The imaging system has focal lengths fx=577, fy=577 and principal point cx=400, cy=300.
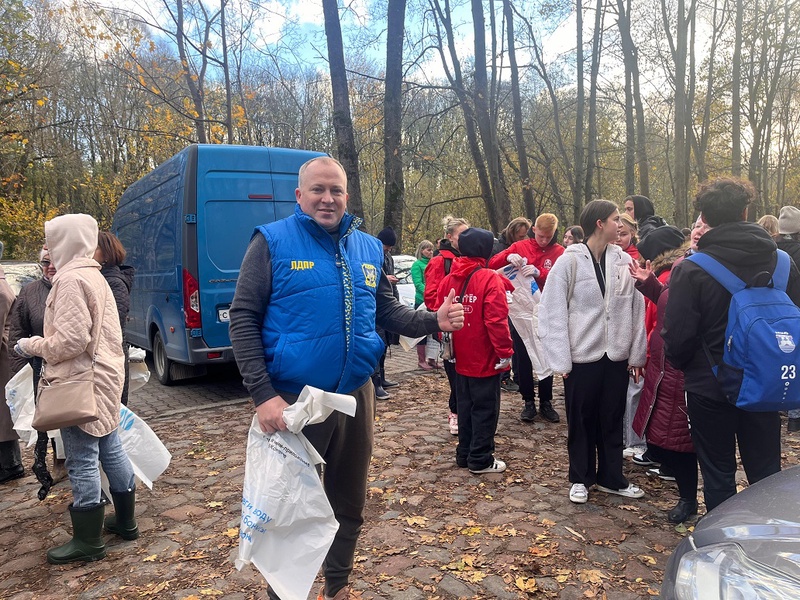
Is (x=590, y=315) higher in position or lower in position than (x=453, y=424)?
higher

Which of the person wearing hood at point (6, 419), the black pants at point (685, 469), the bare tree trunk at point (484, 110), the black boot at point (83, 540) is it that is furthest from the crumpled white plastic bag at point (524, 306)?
the bare tree trunk at point (484, 110)

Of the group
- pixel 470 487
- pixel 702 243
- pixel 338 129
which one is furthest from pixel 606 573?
pixel 338 129

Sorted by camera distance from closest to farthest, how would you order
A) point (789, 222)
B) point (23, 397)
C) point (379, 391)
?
point (23, 397)
point (789, 222)
point (379, 391)

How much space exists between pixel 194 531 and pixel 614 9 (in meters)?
17.4

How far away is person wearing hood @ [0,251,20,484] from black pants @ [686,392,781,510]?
4840 millimetres

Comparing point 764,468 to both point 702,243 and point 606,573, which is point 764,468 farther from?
point 702,243

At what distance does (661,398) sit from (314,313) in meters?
2.45

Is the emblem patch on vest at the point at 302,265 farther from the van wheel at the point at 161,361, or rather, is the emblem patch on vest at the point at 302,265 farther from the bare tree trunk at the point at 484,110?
the bare tree trunk at the point at 484,110

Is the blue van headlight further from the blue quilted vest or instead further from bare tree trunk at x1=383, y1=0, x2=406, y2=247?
bare tree trunk at x1=383, y1=0, x2=406, y2=247

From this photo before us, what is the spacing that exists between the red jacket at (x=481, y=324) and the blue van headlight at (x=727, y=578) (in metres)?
2.52

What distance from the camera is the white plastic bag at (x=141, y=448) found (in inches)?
152

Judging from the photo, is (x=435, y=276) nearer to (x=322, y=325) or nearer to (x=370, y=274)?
(x=370, y=274)

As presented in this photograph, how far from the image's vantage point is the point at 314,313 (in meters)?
2.39

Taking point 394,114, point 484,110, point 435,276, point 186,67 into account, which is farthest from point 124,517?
point 186,67
